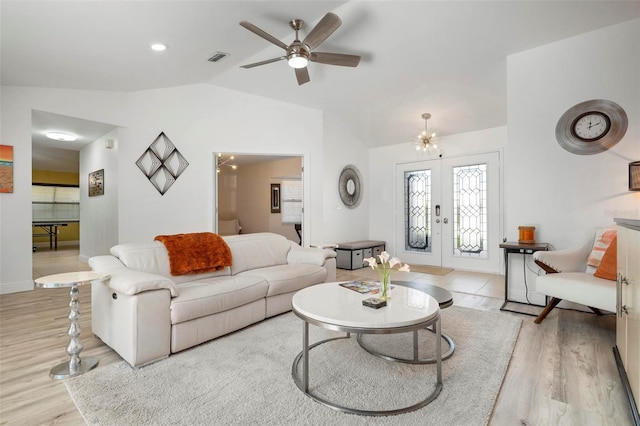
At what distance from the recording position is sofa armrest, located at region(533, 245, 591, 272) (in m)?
3.12

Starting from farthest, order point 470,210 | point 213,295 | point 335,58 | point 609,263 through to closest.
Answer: point 470,210 → point 335,58 → point 609,263 → point 213,295

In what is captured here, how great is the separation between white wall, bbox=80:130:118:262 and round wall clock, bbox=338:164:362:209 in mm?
3734

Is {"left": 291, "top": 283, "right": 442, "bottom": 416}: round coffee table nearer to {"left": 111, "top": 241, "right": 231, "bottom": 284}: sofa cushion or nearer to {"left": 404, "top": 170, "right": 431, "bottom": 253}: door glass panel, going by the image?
{"left": 111, "top": 241, "right": 231, "bottom": 284}: sofa cushion

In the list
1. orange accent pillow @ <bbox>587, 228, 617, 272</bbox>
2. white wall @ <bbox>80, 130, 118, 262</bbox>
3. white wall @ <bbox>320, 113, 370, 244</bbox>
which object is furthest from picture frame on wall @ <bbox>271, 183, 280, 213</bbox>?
orange accent pillow @ <bbox>587, 228, 617, 272</bbox>

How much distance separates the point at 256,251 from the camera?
3682 mm

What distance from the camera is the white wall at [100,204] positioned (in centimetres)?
507

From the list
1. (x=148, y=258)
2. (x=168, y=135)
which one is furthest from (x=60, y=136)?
(x=148, y=258)

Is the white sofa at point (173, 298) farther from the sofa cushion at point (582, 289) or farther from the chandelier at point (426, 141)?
the chandelier at point (426, 141)

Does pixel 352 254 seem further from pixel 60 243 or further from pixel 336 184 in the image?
pixel 60 243

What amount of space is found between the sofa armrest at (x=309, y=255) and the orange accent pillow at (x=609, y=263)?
8.18 feet

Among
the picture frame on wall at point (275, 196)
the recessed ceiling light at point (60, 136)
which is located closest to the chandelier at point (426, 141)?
the picture frame on wall at point (275, 196)

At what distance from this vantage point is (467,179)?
5688mm

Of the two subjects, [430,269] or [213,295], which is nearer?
[213,295]

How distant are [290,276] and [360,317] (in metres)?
1.49
